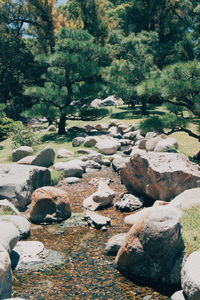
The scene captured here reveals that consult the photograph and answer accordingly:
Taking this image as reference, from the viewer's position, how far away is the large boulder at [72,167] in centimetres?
1616

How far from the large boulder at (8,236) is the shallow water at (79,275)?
62 cm

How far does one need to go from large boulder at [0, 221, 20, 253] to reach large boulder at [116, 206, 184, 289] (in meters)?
2.52

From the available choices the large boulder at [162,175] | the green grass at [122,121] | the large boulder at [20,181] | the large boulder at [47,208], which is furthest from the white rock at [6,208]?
the green grass at [122,121]

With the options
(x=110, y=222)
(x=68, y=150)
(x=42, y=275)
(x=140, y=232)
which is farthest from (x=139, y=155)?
(x=68, y=150)

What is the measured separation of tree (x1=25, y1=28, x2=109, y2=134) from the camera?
2353 cm

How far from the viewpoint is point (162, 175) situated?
37.4 feet

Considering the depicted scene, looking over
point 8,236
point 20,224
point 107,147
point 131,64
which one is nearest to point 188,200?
point 20,224

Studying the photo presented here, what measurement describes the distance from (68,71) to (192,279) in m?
19.8

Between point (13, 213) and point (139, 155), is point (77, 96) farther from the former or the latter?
point (13, 213)

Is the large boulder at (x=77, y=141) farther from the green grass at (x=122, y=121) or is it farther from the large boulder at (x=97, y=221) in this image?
the large boulder at (x=97, y=221)

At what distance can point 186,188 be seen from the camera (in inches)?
447

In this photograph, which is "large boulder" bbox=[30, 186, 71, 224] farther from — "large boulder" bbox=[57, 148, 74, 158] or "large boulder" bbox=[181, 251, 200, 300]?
"large boulder" bbox=[57, 148, 74, 158]

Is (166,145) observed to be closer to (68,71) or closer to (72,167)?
(72,167)

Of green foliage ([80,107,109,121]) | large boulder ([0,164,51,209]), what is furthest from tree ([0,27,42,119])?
large boulder ([0,164,51,209])
